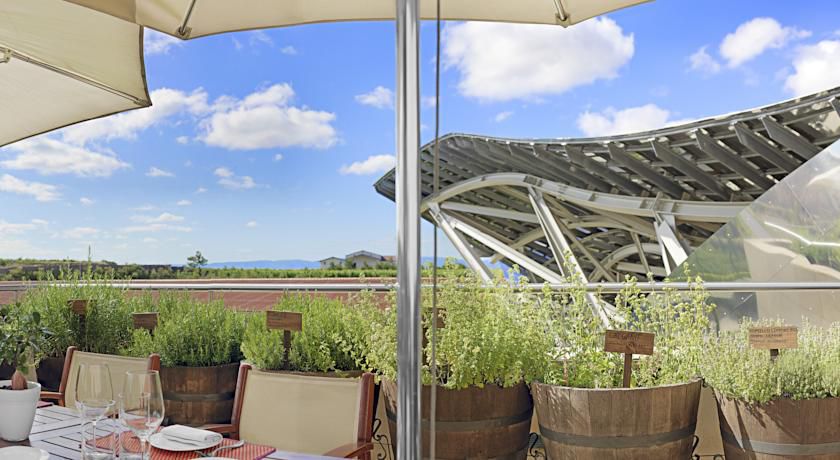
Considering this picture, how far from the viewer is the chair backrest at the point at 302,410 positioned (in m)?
2.27

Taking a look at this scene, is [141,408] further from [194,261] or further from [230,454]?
[194,261]

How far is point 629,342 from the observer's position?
7.77 ft

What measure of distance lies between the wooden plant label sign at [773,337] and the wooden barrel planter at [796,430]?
21cm

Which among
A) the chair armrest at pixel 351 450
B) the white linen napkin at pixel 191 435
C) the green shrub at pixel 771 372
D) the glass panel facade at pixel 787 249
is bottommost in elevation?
the chair armrest at pixel 351 450

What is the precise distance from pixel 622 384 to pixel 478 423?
58 centimetres

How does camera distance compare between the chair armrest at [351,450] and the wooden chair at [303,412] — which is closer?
the chair armrest at [351,450]

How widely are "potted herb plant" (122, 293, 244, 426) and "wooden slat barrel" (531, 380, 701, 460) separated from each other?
1.67 m

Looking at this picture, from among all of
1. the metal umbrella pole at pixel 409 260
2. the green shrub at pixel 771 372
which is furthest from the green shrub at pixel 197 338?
the metal umbrella pole at pixel 409 260

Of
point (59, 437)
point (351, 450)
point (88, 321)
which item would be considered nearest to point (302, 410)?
point (351, 450)

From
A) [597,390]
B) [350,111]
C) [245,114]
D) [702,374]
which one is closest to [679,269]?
[702,374]

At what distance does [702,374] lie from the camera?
8.40 ft

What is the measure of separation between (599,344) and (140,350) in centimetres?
243

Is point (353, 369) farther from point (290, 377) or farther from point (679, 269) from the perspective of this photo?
point (679, 269)

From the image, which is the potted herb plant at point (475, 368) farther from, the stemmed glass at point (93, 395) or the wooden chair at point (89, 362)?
the stemmed glass at point (93, 395)
